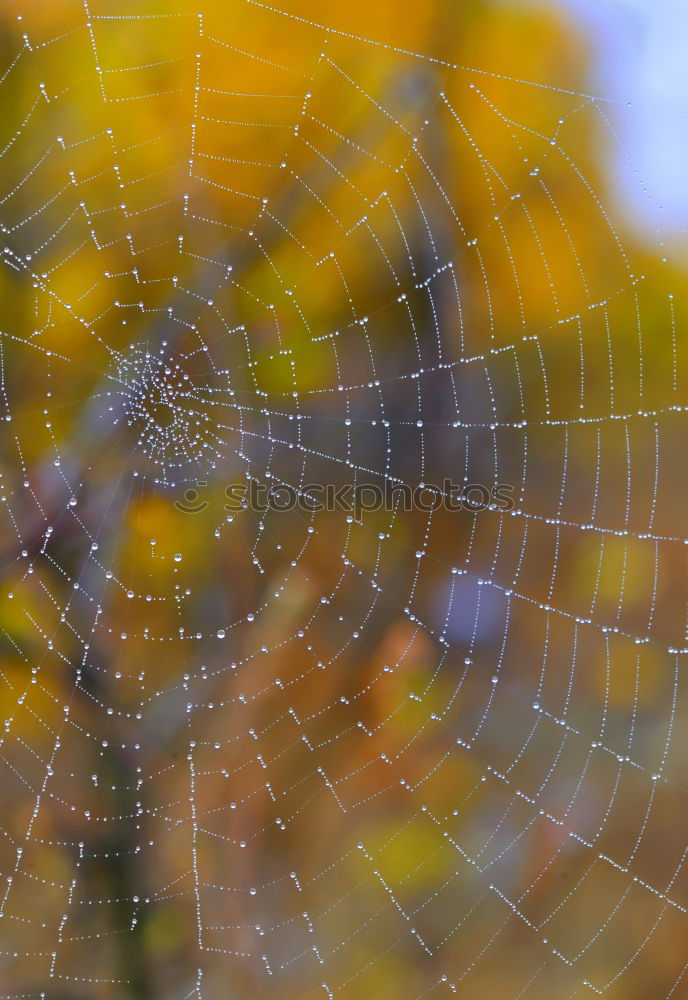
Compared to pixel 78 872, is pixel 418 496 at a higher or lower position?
A: higher

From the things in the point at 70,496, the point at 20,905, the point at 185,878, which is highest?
the point at 70,496

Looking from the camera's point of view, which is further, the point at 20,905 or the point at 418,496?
the point at 418,496

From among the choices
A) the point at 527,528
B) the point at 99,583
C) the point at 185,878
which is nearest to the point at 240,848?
the point at 185,878

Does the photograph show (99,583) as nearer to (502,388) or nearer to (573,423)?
(502,388)

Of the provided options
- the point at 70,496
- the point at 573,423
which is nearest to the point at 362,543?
the point at 573,423

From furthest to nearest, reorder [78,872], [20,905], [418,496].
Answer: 1. [418,496]
2. [20,905]
3. [78,872]

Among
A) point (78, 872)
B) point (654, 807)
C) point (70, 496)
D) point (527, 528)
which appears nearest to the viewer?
point (70, 496)

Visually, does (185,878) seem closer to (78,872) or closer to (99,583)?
(78,872)
